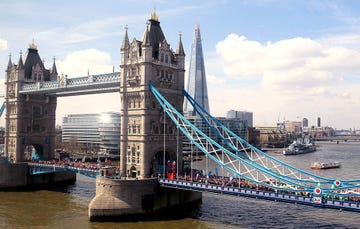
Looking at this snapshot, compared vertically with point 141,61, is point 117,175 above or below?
below

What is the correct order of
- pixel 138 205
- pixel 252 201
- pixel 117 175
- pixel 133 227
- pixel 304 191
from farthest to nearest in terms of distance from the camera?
1. pixel 252 201
2. pixel 117 175
3. pixel 138 205
4. pixel 133 227
5. pixel 304 191

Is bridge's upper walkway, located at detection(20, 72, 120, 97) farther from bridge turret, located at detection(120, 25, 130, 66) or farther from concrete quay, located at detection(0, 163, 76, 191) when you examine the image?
concrete quay, located at detection(0, 163, 76, 191)

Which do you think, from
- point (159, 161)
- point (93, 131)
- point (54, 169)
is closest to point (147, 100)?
point (159, 161)

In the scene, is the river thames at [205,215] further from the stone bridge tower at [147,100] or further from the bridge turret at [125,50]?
the bridge turret at [125,50]

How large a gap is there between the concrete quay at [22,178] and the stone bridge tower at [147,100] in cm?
2577

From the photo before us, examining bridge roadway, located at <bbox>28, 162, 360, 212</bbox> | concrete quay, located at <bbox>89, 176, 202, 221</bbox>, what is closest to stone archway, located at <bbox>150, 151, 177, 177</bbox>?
concrete quay, located at <bbox>89, 176, 202, 221</bbox>

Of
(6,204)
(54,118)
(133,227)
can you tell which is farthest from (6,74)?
(133,227)

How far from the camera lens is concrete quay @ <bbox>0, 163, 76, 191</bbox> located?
76.4 meters

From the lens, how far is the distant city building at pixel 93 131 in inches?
5989

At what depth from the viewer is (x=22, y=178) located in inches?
3071

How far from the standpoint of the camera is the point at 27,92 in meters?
86.1

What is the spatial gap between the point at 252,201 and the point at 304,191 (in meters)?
22.4

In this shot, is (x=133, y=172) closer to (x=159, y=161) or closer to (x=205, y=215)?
(x=159, y=161)

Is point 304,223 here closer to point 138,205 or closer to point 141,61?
point 138,205
